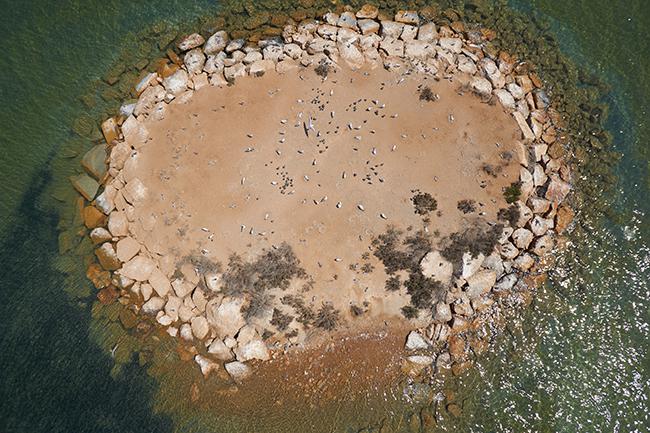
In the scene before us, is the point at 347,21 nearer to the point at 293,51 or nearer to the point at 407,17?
Result: the point at 407,17

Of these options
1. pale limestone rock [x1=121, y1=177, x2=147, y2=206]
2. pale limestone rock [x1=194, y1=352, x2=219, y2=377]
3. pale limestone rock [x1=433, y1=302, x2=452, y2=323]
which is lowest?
pale limestone rock [x1=194, y1=352, x2=219, y2=377]

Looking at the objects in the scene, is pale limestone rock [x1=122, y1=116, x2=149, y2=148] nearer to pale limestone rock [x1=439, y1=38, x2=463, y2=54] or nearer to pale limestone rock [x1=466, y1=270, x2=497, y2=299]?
pale limestone rock [x1=439, y1=38, x2=463, y2=54]

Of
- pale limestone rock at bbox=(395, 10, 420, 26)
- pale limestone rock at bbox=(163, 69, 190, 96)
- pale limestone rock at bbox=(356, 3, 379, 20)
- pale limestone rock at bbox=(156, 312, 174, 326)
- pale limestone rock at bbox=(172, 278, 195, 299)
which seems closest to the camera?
pale limestone rock at bbox=(156, 312, 174, 326)

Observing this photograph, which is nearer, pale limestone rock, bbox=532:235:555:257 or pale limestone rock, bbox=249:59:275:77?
pale limestone rock, bbox=532:235:555:257

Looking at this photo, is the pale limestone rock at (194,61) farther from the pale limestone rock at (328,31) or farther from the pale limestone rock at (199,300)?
the pale limestone rock at (199,300)

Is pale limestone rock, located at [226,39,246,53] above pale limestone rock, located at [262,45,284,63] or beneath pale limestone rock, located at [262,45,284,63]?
beneath

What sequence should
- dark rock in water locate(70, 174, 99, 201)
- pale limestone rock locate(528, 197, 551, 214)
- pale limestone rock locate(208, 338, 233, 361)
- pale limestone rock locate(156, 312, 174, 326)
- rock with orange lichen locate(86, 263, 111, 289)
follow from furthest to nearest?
dark rock in water locate(70, 174, 99, 201)
rock with orange lichen locate(86, 263, 111, 289)
pale limestone rock locate(528, 197, 551, 214)
pale limestone rock locate(156, 312, 174, 326)
pale limestone rock locate(208, 338, 233, 361)

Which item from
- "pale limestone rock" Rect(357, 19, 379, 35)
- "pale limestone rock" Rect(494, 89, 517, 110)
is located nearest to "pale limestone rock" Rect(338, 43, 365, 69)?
"pale limestone rock" Rect(357, 19, 379, 35)
